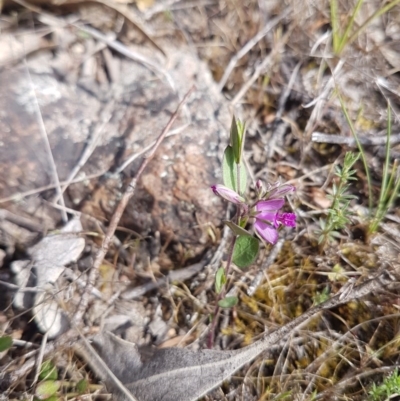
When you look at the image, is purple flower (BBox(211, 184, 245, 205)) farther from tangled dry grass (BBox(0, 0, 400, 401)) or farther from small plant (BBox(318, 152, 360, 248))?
tangled dry grass (BBox(0, 0, 400, 401))

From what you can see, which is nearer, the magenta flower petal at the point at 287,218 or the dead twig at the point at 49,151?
the magenta flower petal at the point at 287,218

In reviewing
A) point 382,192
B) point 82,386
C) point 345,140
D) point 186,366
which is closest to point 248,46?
point 345,140

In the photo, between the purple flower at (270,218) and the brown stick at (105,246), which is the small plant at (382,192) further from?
the brown stick at (105,246)

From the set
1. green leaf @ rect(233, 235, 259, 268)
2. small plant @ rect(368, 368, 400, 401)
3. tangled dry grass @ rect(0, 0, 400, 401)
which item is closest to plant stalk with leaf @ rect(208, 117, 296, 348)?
green leaf @ rect(233, 235, 259, 268)

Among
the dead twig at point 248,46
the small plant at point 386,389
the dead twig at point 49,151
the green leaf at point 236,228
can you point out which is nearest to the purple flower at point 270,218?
the green leaf at point 236,228

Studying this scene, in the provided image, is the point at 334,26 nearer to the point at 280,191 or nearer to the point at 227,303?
the point at 280,191

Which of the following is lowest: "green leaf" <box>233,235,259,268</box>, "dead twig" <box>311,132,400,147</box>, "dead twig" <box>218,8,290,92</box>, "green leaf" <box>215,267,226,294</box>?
"green leaf" <box>215,267,226,294</box>

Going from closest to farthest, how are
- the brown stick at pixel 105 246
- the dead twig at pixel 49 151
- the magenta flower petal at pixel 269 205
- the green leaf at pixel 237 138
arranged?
the green leaf at pixel 237 138 → the magenta flower petal at pixel 269 205 → the brown stick at pixel 105 246 → the dead twig at pixel 49 151
